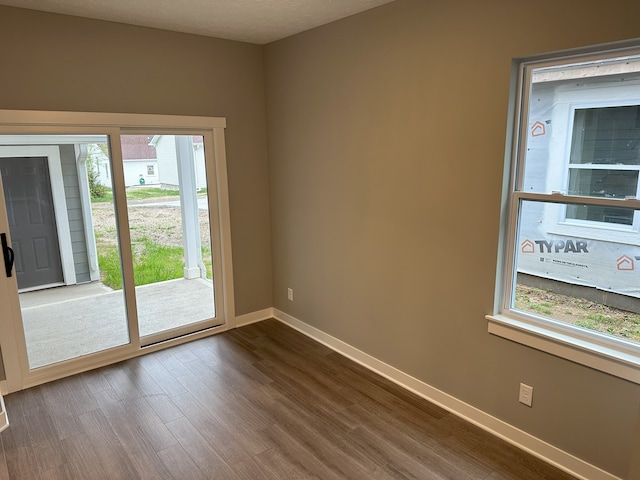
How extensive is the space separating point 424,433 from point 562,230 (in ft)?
4.78

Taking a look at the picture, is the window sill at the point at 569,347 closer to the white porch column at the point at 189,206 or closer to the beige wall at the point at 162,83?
the beige wall at the point at 162,83

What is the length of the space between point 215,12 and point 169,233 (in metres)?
1.92

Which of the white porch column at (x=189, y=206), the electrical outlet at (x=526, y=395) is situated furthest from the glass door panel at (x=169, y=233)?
the electrical outlet at (x=526, y=395)

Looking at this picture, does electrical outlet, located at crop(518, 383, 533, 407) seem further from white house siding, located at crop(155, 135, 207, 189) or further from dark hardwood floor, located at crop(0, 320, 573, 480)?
white house siding, located at crop(155, 135, 207, 189)

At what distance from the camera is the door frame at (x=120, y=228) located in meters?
3.05

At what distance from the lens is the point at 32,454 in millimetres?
2488

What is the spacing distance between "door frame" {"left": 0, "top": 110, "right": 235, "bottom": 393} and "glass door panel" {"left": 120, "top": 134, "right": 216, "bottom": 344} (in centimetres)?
9

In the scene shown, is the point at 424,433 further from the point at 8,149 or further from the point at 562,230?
the point at 8,149

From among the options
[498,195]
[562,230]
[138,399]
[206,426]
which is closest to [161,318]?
[138,399]

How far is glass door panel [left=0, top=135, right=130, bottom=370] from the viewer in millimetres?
3146

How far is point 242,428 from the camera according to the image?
2.71 m

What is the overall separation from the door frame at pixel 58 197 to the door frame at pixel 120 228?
0.15 meters

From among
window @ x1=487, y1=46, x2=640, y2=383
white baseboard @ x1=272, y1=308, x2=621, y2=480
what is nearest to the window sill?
window @ x1=487, y1=46, x2=640, y2=383

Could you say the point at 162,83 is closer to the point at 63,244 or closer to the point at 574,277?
the point at 63,244
